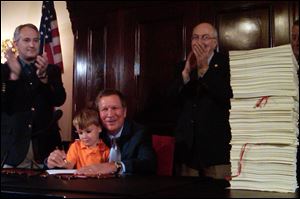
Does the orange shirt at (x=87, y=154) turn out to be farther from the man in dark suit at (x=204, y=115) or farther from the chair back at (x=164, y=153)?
the man in dark suit at (x=204, y=115)

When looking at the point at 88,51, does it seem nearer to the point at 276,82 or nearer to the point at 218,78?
the point at 218,78

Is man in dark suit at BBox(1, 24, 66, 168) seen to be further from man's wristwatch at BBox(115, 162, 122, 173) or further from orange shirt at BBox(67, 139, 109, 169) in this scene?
man's wristwatch at BBox(115, 162, 122, 173)

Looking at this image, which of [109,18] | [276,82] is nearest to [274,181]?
[276,82]

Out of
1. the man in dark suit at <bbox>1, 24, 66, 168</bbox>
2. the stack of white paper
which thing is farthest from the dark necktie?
the stack of white paper

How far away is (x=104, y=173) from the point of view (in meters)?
1.46

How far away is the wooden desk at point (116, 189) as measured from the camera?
0.95 metres

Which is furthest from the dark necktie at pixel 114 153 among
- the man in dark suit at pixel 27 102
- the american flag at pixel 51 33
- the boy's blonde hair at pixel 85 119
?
the american flag at pixel 51 33

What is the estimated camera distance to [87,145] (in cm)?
186

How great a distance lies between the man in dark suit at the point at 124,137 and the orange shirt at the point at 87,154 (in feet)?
0.19

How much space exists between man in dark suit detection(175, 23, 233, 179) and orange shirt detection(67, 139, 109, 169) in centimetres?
41

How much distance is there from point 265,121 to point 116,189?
395mm

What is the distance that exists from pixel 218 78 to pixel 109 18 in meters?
1.46

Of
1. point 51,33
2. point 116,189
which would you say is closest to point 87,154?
point 116,189

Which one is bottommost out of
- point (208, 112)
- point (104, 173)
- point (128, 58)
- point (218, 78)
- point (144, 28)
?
point (104, 173)
